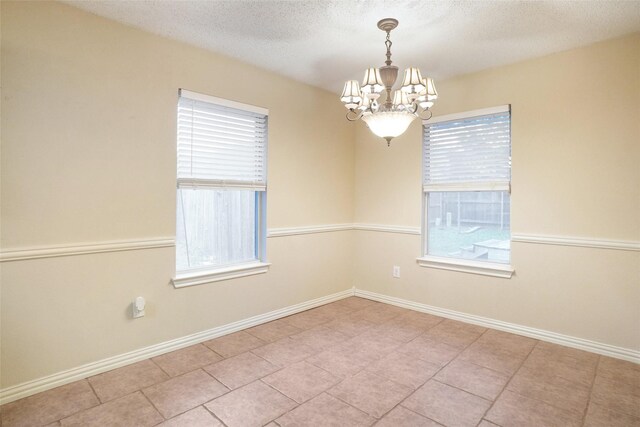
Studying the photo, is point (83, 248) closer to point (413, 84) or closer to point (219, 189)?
point (219, 189)

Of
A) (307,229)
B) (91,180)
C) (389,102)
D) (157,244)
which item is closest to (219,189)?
(157,244)

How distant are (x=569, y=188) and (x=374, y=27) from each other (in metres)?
2.03

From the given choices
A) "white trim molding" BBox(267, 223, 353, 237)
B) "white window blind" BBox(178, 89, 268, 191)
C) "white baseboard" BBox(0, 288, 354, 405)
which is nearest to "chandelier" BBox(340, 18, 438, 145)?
"white window blind" BBox(178, 89, 268, 191)

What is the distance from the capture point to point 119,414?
1.97 m

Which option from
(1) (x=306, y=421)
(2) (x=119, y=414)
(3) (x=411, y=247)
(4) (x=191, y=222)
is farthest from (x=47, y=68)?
(3) (x=411, y=247)

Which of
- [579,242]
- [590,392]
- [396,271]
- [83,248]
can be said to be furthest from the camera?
[396,271]

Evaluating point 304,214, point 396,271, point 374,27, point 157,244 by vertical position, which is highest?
point 374,27

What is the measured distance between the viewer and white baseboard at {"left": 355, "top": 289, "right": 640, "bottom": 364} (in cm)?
271

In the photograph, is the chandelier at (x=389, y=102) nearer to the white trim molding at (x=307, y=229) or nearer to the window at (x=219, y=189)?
the window at (x=219, y=189)

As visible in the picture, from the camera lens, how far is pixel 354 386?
2.29 meters

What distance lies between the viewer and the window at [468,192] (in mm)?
3293

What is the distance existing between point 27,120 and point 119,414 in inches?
71.1

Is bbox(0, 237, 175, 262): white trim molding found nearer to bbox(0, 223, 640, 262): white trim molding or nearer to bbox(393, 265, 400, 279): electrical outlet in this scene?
bbox(0, 223, 640, 262): white trim molding

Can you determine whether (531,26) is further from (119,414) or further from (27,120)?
(119,414)
